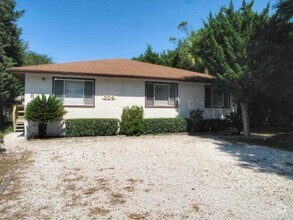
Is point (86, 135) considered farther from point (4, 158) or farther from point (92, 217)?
point (92, 217)

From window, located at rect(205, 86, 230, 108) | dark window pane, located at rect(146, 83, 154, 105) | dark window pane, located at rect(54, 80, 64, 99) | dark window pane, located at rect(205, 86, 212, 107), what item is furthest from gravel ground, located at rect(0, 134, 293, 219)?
window, located at rect(205, 86, 230, 108)

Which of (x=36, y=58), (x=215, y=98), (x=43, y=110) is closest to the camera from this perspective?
(x=43, y=110)

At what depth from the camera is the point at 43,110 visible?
11.3m

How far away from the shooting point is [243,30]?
11.7m

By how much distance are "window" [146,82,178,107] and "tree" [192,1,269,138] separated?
10.3 ft

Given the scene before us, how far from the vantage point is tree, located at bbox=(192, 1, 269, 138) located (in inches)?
442

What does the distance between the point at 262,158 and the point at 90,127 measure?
7.78m

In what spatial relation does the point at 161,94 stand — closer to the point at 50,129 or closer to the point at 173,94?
the point at 173,94

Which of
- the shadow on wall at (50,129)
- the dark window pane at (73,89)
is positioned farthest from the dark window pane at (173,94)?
the shadow on wall at (50,129)

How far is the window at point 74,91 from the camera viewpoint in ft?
42.0

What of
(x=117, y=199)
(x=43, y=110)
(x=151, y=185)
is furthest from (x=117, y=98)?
(x=117, y=199)

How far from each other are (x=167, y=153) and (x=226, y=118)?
26.6ft

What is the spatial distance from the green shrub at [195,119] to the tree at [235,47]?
101 inches

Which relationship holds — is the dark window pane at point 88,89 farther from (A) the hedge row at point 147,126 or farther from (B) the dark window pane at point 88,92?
(A) the hedge row at point 147,126
